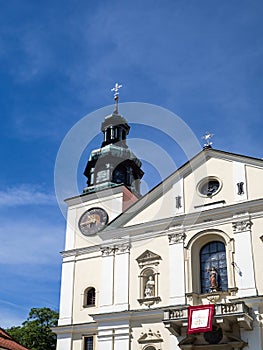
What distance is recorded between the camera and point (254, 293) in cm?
2156

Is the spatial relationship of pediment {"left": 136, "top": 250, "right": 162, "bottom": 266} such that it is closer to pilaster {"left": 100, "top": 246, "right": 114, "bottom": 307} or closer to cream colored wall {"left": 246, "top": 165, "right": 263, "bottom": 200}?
pilaster {"left": 100, "top": 246, "right": 114, "bottom": 307}

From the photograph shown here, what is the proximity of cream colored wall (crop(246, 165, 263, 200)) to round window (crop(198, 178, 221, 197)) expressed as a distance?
62.6 inches

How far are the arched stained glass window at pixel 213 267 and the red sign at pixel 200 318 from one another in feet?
5.21

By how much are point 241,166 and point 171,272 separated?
6.21 m

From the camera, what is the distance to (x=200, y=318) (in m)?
21.2

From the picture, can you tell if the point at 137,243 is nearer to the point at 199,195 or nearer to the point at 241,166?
the point at 199,195

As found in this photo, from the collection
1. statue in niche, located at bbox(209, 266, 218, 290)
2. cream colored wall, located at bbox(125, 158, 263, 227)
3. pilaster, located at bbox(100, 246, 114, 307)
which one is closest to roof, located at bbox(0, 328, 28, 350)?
pilaster, located at bbox(100, 246, 114, 307)

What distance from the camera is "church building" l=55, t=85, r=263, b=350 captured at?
21.8 meters

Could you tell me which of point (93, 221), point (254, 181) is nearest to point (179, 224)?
point (254, 181)

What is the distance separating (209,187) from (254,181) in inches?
95.0

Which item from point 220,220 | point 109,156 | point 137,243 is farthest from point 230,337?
point 109,156

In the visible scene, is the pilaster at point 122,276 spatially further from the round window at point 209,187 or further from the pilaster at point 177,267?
the round window at point 209,187

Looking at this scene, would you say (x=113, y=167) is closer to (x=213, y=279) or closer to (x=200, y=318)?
(x=213, y=279)

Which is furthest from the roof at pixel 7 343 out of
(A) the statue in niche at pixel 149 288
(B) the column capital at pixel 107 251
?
(A) the statue in niche at pixel 149 288
